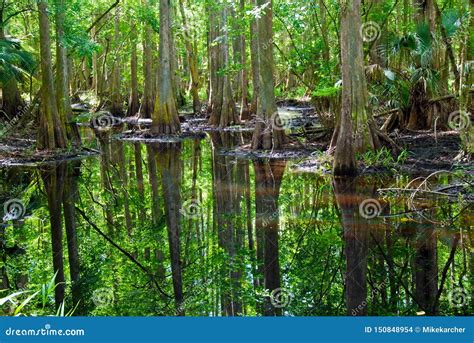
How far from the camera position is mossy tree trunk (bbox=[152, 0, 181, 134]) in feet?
64.1

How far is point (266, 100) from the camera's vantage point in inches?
601

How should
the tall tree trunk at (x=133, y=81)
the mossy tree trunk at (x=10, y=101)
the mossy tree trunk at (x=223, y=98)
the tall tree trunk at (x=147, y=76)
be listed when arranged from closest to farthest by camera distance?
the mossy tree trunk at (x=10, y=101), the mossy tree trunk at (x=223, y=98), the tall tree trunk at (x=147, y=76), the tall tree trunk at (x=133, y=81)

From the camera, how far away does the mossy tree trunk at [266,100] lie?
15094 mm

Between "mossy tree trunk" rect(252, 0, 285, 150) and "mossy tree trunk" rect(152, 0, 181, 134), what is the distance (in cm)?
492

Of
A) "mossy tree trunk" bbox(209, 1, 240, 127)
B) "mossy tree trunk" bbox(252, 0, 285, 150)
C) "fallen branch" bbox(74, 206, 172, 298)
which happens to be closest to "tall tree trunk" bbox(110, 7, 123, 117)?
"mossy tree trunk" bbox(209, 1, 240, 127)

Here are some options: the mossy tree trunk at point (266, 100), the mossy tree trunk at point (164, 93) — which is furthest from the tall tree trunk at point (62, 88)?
the mossy tree trunk at point (266, 100)

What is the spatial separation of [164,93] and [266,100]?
5.38 m

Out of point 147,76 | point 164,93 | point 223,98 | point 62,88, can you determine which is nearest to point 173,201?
point 62,88

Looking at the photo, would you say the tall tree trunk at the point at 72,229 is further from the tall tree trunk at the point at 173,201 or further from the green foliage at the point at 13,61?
the green foliage at the point at 13,61

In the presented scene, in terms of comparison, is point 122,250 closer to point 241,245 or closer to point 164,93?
point 241,245

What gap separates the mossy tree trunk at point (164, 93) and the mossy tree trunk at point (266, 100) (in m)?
4.92

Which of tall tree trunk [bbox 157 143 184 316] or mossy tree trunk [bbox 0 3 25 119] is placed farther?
mossy tree trunk [bbox 0 3 25 119]

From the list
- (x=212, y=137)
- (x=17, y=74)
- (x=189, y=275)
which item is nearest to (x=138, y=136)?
(x=212, y=137)

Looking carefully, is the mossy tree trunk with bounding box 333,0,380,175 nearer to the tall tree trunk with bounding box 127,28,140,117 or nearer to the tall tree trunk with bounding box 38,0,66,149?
the tall tree trunk with bounding box 38,0,66,149
